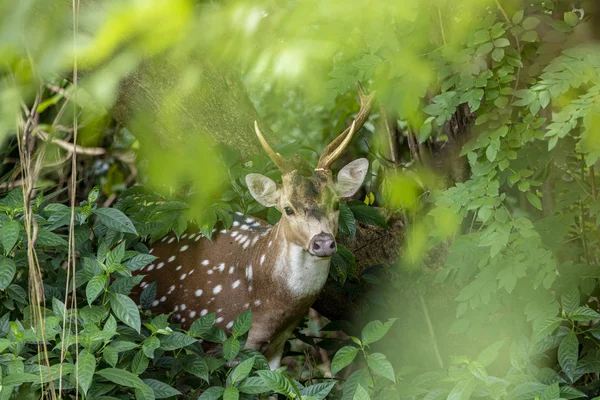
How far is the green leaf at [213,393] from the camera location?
3285 millimetres

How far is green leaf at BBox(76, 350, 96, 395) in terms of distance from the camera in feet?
9.73

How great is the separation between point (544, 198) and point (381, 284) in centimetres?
94

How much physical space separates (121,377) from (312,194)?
3.97 ft

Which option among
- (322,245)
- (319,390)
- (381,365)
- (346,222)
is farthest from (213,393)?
(346,222)

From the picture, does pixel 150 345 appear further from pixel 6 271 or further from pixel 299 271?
pixel 299 271

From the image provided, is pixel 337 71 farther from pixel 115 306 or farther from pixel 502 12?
pixel 115 306

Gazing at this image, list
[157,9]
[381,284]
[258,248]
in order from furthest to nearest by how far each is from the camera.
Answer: [381,284] → [258,248] → [157,9]

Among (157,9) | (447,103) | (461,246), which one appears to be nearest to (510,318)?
(461,246)

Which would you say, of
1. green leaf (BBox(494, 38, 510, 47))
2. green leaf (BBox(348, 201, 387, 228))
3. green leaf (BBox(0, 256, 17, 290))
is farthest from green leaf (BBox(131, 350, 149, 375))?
green leaf (BBox(494, 38, 510, 47))

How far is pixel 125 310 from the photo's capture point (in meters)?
3.35

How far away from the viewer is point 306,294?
3.95m

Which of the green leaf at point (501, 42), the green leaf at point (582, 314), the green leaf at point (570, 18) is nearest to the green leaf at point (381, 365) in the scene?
the green leaf at point (582, 314)

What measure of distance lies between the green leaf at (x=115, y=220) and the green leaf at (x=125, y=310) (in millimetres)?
395

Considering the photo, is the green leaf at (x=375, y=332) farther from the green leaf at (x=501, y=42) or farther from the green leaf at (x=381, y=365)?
the green leaf at (x=501, y=42)
